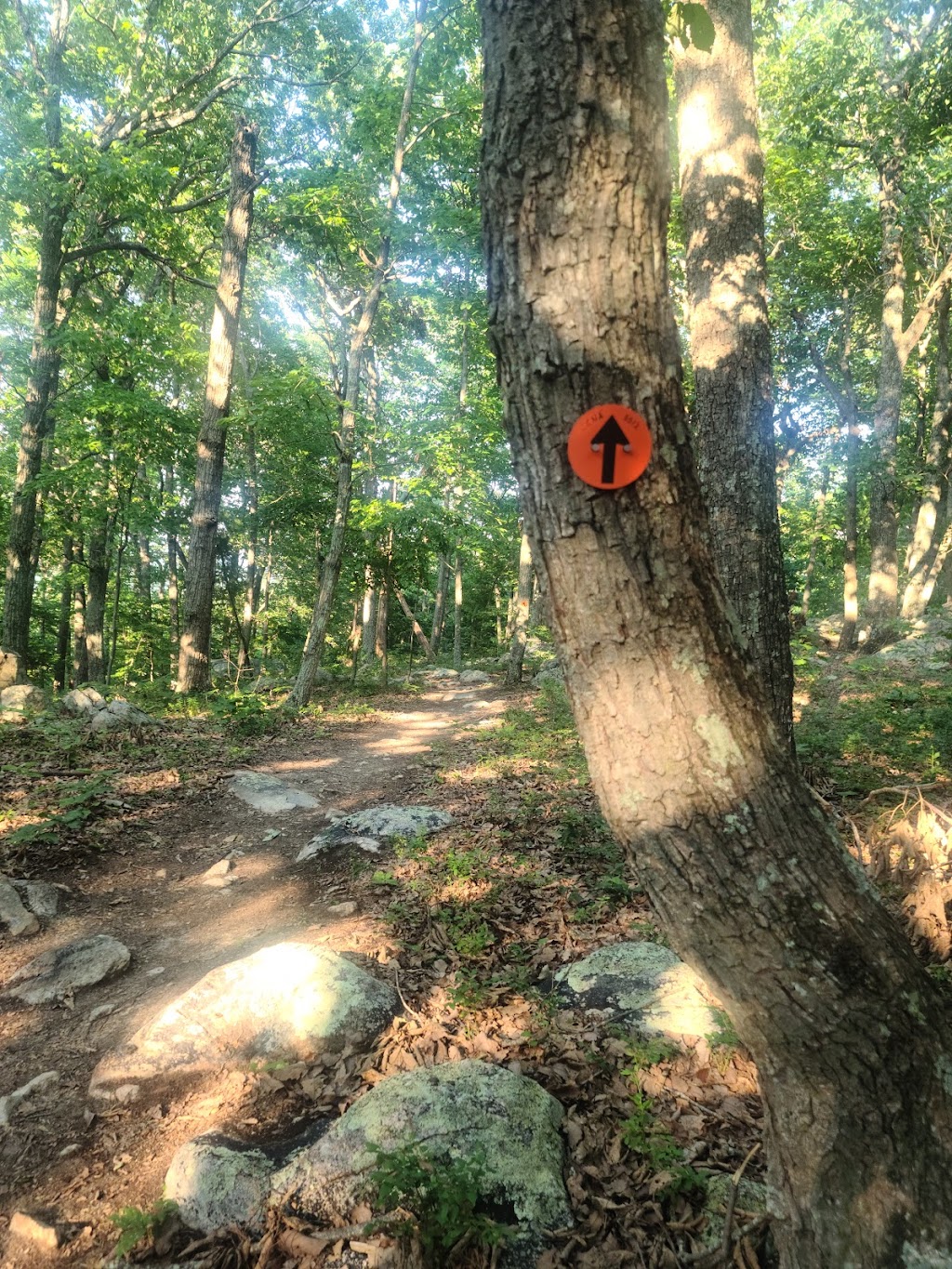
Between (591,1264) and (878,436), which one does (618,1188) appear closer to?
(591,1264)

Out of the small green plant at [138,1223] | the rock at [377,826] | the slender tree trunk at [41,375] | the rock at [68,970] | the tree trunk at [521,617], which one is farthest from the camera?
the tree trunk at [521,617]

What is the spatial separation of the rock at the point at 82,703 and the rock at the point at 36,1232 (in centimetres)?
842

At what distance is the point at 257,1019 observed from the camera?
3.25 m

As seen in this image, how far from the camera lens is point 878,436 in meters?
14.3

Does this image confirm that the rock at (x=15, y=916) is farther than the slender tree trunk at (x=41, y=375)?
No

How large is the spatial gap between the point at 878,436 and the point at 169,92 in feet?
57.5

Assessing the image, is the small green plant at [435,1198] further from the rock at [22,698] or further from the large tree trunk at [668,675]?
the rock at [22,698]

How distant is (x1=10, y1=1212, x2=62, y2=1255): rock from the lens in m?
2.20

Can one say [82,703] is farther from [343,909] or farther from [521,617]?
[521,617]

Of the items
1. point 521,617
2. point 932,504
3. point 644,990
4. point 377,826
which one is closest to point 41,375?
point 521,617

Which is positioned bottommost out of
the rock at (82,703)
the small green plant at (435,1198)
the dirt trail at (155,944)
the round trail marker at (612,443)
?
the dirt trail at (155,944)

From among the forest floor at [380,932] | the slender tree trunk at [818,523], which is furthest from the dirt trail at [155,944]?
the slender tree trunk at [818,523]

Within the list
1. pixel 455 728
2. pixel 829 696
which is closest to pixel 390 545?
pixel 455 728

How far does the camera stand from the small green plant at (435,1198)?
198cm
